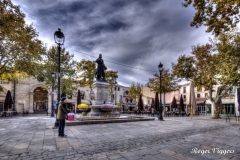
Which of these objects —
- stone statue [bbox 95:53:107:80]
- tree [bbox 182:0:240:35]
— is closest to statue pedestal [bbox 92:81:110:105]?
stone statue [bbox 95:53:107:80]

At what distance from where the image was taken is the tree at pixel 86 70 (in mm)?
27642

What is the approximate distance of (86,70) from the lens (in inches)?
1104

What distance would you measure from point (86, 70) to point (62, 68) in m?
4.71

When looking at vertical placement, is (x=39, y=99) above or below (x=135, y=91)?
below

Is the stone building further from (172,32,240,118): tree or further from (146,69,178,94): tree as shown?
(172,32,240,118): tree

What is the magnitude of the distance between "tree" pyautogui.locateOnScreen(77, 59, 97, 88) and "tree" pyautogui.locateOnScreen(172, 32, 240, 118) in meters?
15.5

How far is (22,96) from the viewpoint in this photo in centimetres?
2961

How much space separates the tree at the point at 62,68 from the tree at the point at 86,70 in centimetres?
209

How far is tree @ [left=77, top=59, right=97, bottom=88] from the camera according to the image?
2764 cm

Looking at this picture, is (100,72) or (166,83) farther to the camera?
(166,83)

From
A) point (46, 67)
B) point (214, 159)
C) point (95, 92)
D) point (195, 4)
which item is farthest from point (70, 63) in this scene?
point (214, 159)

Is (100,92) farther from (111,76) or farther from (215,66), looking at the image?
(111,76)

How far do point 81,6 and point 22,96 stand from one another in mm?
27398

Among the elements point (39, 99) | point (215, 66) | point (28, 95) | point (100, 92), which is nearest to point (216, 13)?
Result: point (100, 92)
